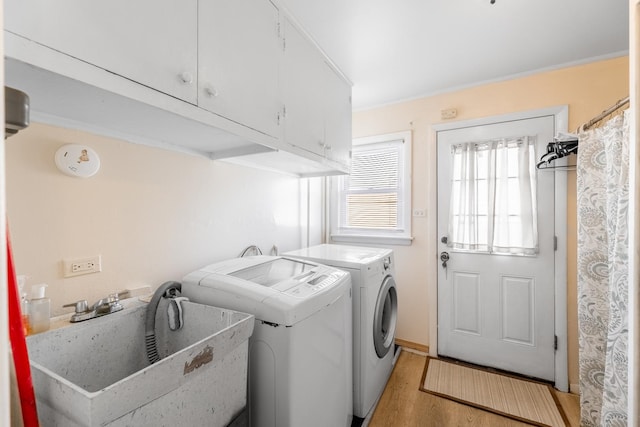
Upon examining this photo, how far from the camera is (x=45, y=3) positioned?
2.12 feet

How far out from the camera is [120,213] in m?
1.24

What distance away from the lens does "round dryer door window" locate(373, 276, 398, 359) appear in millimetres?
1788

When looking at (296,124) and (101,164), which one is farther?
(296,124)

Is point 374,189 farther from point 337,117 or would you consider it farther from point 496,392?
point 496,392

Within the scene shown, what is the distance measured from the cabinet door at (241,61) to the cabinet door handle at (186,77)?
5cm

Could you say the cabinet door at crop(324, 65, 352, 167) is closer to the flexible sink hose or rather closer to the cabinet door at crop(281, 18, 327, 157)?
the cabinet door at crop(281, 18, 327, 157)

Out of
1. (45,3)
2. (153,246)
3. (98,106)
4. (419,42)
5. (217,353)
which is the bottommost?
(217,353)

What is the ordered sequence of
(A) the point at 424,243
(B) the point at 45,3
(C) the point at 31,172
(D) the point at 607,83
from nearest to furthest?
(B) the point at 45,3, (C) the point at 31,172, (D) the point at 607,83, (A) the point at 424,243

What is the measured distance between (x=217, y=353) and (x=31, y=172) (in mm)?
958

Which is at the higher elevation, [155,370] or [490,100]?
[490,100]

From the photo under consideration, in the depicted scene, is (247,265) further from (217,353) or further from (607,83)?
(607,83)

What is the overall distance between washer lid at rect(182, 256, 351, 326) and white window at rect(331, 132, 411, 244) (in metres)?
1.36

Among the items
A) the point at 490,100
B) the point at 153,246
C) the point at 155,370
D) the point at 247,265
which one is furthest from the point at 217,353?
the point at 490,100

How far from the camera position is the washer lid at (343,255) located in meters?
1.73
